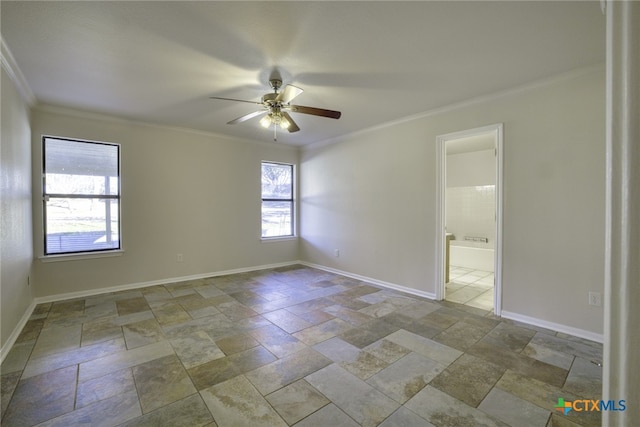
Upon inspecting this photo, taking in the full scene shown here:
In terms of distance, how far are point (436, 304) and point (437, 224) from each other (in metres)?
1.01

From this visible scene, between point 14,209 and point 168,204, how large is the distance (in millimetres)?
1890

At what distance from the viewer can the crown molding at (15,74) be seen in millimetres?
2361

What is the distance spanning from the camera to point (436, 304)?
12.1ft

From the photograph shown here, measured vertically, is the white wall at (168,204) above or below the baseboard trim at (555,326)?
above

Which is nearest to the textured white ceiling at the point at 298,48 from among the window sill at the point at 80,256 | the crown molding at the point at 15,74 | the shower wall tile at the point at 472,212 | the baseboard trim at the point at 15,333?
the crown molding at the point at 15,74


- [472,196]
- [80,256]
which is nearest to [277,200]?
[80,256]

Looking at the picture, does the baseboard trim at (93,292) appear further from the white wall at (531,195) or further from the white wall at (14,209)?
the white wall at (531,195)

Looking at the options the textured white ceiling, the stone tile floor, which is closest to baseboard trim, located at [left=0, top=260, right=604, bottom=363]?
the stone tile floor

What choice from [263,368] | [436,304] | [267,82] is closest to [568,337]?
[436,304]

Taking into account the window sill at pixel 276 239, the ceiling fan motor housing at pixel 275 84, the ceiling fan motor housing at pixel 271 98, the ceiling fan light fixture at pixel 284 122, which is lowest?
the window sill at pixel 276 239

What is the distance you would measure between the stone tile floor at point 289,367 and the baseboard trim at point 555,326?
0.34 ft

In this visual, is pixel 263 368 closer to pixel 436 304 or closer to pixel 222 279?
pixel 436 304

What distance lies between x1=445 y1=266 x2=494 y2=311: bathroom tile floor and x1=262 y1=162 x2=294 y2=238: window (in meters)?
3.23

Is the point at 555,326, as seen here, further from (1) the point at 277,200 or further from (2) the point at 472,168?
(1) the point at 277,200
